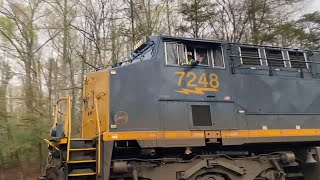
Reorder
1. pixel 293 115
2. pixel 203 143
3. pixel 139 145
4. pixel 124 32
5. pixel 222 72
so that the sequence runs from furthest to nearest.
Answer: pixel 124 32 → pixel 293 115 → pixel 222 72 → pixel 203 143 → pixel 139 145

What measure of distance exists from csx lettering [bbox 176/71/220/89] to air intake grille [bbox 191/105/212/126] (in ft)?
1.66

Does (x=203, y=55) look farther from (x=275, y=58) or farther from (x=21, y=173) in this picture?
(x=21, y=173)

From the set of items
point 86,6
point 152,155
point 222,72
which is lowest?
point 152,155

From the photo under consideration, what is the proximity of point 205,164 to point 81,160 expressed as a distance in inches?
106

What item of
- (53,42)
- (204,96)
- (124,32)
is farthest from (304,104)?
(53,42)

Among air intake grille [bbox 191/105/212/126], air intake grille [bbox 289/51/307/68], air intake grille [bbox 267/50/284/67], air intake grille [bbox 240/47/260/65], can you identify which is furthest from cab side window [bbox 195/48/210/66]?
air intake grille [bbox 289/51/307/68]

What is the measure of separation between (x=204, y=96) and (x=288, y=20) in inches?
717

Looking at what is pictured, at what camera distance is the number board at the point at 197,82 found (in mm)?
7785

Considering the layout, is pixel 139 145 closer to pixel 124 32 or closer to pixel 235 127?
pixel 235 127

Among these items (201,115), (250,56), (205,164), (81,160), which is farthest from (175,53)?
(81,160)

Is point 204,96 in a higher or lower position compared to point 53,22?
lower

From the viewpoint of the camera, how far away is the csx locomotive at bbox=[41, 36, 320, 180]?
23.4ft

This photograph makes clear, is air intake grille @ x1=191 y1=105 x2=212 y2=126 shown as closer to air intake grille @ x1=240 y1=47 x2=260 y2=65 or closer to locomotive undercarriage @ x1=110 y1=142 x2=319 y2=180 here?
locomotive undercarriage @ x1=110 y1=142 x2=319 y2=180

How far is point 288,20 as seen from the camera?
23.6 m
